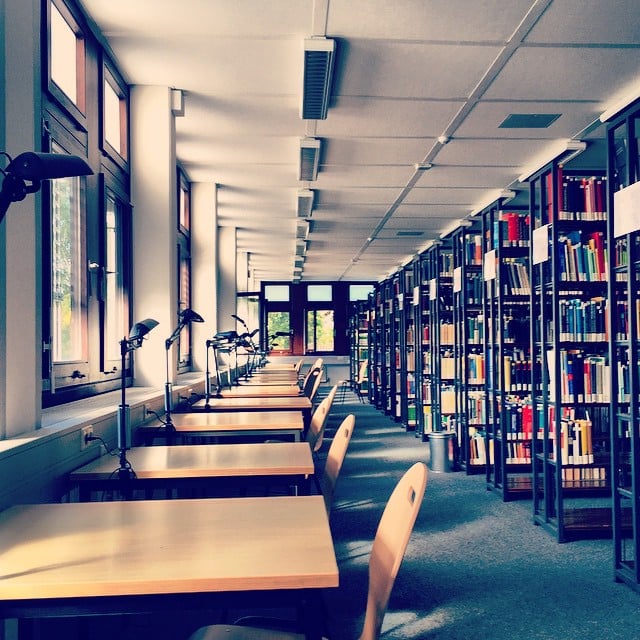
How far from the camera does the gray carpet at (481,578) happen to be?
277 cm

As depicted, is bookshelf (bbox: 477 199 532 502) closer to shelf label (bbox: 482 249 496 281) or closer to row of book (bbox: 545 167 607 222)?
shelf label (bbox: 482 249 496 281)

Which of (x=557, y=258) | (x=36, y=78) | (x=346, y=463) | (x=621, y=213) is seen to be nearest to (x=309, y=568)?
(x=36, y=78)

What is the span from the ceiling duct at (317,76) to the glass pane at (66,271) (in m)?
1.53

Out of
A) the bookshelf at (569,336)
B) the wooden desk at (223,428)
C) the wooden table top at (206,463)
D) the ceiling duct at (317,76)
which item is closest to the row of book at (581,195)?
the bookshelf at (569,336)

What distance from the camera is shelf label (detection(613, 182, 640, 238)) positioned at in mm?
2967

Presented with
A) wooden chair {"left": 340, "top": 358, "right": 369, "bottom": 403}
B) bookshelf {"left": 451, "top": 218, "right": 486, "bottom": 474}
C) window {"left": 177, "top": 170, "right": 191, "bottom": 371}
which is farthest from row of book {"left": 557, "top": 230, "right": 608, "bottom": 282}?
wooden chair {"left": 340, "top": 358, "right": 369, "bottom": 403}

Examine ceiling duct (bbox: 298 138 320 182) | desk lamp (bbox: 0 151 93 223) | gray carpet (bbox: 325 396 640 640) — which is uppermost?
ceiling duct (bbox: 298 138 320 182)

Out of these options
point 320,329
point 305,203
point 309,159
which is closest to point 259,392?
point 309,159

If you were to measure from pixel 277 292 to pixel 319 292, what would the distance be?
3.78ft

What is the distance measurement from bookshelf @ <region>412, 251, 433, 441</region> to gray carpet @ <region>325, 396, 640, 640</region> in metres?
2.62

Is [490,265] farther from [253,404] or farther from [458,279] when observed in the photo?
[253,404]

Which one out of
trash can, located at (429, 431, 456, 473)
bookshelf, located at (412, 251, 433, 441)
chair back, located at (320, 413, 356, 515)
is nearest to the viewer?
chair back, located at (320, 413, 356, 515)

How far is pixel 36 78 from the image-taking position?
7.90ft

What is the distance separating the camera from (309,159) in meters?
5.93
